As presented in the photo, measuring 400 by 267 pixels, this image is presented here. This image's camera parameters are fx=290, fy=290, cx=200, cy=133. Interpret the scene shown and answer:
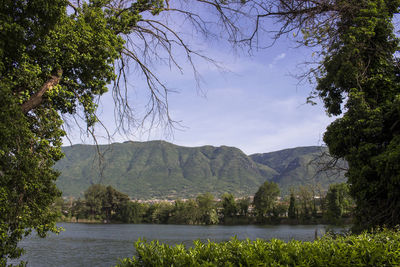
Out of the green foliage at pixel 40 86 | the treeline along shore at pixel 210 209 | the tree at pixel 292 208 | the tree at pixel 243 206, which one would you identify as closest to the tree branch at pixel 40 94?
the green foliage at pixel 40 86

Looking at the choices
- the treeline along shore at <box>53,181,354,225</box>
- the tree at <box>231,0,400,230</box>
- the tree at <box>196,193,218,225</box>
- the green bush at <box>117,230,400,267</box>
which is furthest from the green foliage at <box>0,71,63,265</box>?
the tree at <box>196,193,218,225</box>

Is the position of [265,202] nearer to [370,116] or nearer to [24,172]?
[370,116]

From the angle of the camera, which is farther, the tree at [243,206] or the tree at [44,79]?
the tree at [243,206]

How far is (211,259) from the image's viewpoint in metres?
3.84

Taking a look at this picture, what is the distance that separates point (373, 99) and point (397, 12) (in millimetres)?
2903

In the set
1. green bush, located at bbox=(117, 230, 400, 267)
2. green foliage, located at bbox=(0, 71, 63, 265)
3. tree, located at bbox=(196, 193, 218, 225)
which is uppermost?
green foliage, located at bbox=(0, 71, 63, 265)

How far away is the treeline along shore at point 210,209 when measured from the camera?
3169 inches

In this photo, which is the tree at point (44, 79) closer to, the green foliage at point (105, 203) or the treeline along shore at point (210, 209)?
the treeline along shore at point (210, 209)

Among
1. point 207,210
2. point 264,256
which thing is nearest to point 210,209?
point 207,210

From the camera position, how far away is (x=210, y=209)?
91.3 meters

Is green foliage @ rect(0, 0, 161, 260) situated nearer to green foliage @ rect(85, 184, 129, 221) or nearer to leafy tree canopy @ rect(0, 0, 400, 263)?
leafy tree canopy @ rect(0, 0, 400, 263)

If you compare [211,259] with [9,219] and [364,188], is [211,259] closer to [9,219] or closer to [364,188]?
[9,219]

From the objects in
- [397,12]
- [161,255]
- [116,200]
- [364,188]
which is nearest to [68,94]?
[161,255]

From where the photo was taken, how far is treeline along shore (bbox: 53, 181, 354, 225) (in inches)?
3169
